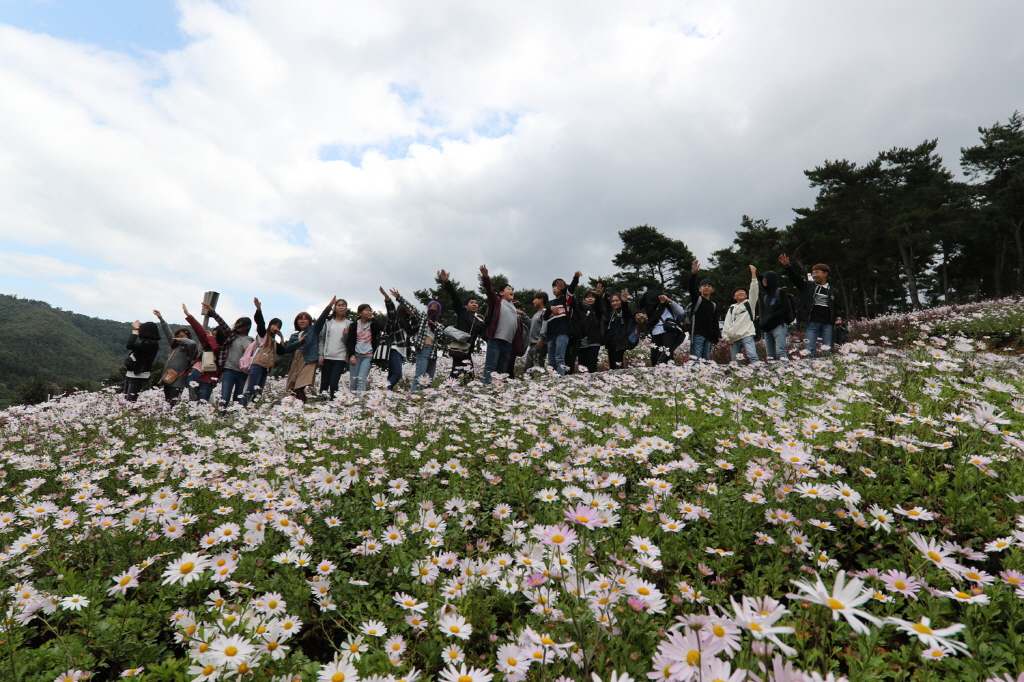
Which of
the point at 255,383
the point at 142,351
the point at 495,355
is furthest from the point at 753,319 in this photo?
the point at 142,351

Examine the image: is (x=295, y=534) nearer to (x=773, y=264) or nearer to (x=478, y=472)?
(x=478, y=472)

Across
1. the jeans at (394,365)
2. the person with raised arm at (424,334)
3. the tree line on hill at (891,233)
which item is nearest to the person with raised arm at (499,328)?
the person with raised arm at (424,334)

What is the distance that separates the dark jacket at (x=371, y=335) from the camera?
313 inches

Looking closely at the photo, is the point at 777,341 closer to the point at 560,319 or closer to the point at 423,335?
the point at 560,319

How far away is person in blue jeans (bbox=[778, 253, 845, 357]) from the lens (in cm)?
769

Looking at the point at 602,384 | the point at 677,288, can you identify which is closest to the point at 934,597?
the point at 602,384

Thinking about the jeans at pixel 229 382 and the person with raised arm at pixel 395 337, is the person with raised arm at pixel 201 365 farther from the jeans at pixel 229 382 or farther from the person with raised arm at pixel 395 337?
the person with raised arm at pixel 395 337

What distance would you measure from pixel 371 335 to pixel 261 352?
210 centimetres

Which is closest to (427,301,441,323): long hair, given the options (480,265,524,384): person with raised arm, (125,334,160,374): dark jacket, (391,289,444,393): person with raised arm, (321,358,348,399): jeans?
(391,289,444,393): person with raised arm

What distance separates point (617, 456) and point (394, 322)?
6.01 m

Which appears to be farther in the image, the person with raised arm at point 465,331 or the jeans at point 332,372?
Answer: the person with raised arm at point 465,331

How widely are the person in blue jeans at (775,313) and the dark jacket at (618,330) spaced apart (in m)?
2.59

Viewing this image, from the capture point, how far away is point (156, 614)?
2406mm

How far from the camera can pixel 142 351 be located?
8.35 m
